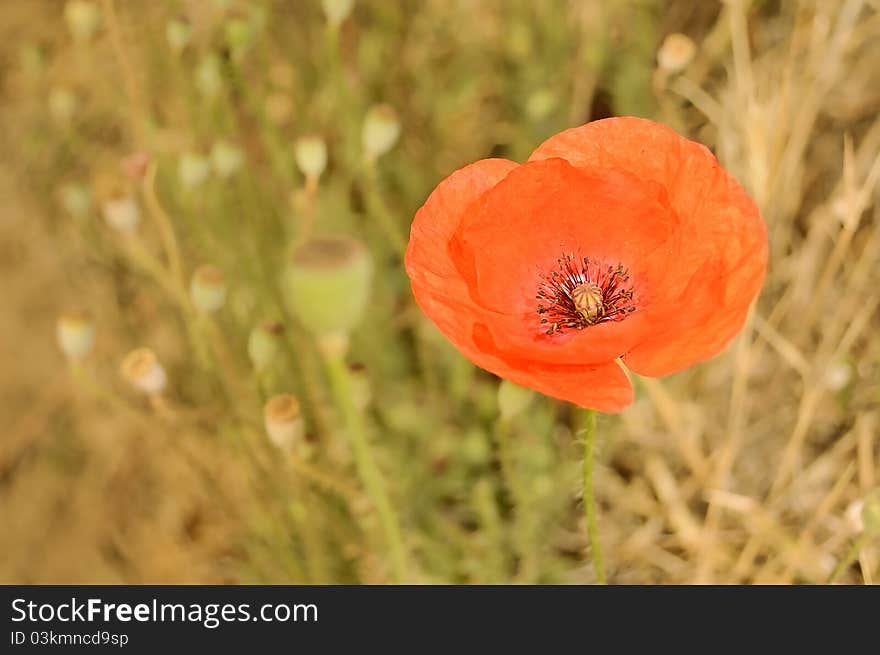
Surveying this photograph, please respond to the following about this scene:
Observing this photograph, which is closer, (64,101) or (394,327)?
(64,101)

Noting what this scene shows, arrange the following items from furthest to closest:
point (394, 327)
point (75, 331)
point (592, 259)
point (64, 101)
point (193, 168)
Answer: point (394, 327), point (64, 101), point (193, 168), point (75, 331), point (592, 259)

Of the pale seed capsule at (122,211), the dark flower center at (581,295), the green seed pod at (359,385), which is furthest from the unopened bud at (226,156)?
the dark flower center at (581,295)

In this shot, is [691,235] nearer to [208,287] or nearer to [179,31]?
[208,287]

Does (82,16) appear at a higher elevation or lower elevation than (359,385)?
higher

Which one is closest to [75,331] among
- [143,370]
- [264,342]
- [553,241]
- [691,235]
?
[143,370]

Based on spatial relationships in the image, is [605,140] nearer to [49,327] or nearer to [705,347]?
[705,347]
